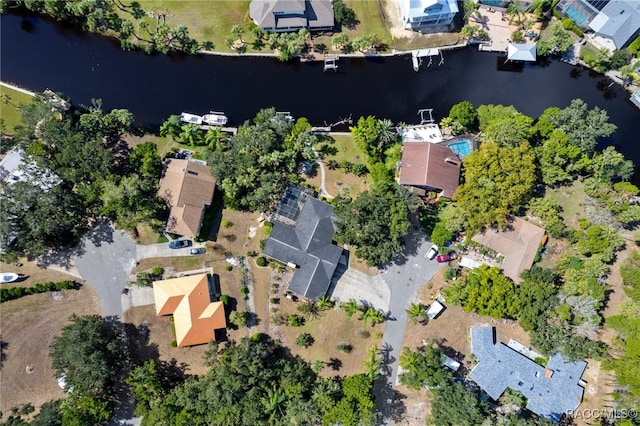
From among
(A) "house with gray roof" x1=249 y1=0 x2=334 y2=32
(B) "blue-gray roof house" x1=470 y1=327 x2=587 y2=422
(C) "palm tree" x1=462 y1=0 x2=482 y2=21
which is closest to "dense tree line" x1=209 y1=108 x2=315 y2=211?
(A) "house with gray roof" x1=249 y1=0 x2=334 y2=32

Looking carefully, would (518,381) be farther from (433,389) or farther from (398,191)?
(398,191)

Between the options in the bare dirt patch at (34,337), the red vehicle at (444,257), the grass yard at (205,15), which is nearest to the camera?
the bare dirt patch at (34,337)

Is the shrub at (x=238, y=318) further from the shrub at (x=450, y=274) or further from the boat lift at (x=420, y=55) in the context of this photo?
the boat lift at (x=420, y=55)

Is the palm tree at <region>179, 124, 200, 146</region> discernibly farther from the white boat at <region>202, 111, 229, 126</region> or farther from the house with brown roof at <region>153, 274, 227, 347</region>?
the house with brown roof at <region>153, 274, 227, 347</region>

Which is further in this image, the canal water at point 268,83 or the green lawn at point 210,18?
the green lawn at point 210,18

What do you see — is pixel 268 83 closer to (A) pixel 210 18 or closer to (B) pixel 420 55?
(A) pixel 210 18

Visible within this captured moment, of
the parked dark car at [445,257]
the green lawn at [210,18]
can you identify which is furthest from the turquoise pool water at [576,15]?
the parked dark car at [445,257]

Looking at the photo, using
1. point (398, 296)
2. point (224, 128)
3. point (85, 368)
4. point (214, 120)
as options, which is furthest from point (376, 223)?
point (85, 368)
